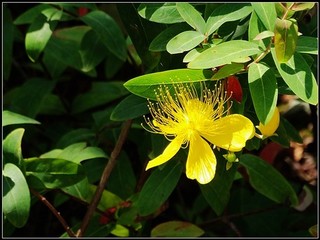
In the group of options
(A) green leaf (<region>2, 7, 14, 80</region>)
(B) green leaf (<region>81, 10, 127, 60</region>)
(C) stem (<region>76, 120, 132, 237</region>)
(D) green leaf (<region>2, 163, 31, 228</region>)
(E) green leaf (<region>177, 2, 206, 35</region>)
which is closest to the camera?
(E) green leaf (<region>177, 2, 206, 35</region>)

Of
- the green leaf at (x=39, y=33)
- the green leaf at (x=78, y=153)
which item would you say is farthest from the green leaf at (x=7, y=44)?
the green leaf at (x=78, y=153)

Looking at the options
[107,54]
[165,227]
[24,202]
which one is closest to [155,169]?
[165,227]

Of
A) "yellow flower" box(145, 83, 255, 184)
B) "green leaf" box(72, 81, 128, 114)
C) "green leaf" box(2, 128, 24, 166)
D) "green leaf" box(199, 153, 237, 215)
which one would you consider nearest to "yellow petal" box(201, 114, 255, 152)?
"yellow flower" box(145, 83, 255, 184)

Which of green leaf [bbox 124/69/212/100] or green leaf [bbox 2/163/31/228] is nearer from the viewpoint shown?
green leaf [bbox 124/69/212/100]

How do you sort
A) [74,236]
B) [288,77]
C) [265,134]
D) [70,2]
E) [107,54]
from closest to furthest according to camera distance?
1. [288,77]
2. [265,134]
3. [74,236]
4. [70,2]
5. [107,54]

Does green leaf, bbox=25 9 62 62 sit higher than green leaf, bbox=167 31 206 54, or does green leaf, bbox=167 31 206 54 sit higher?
green leaf, bbox=167 31 206 54

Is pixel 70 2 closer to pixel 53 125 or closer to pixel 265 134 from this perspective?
pixel 53 125

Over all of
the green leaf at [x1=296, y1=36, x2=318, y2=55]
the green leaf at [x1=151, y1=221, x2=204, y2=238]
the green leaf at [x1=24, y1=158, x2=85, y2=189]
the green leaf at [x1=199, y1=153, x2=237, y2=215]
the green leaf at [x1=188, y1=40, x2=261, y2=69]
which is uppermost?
the green leaf at [x1=188, y1=40, x2=261, y2=69]

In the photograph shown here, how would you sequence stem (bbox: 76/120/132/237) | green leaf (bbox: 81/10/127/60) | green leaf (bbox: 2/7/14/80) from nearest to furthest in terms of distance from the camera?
stem (bbox: 76/120/132/237)
green leaf (bbox: 81/10/127/60)
green leaf (bbox: 2/7/14/80)

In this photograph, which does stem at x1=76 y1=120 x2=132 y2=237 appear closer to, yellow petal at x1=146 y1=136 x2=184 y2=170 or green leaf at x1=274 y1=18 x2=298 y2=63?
yellow petal at x1=146 y1=136 x2=184 y2=170
